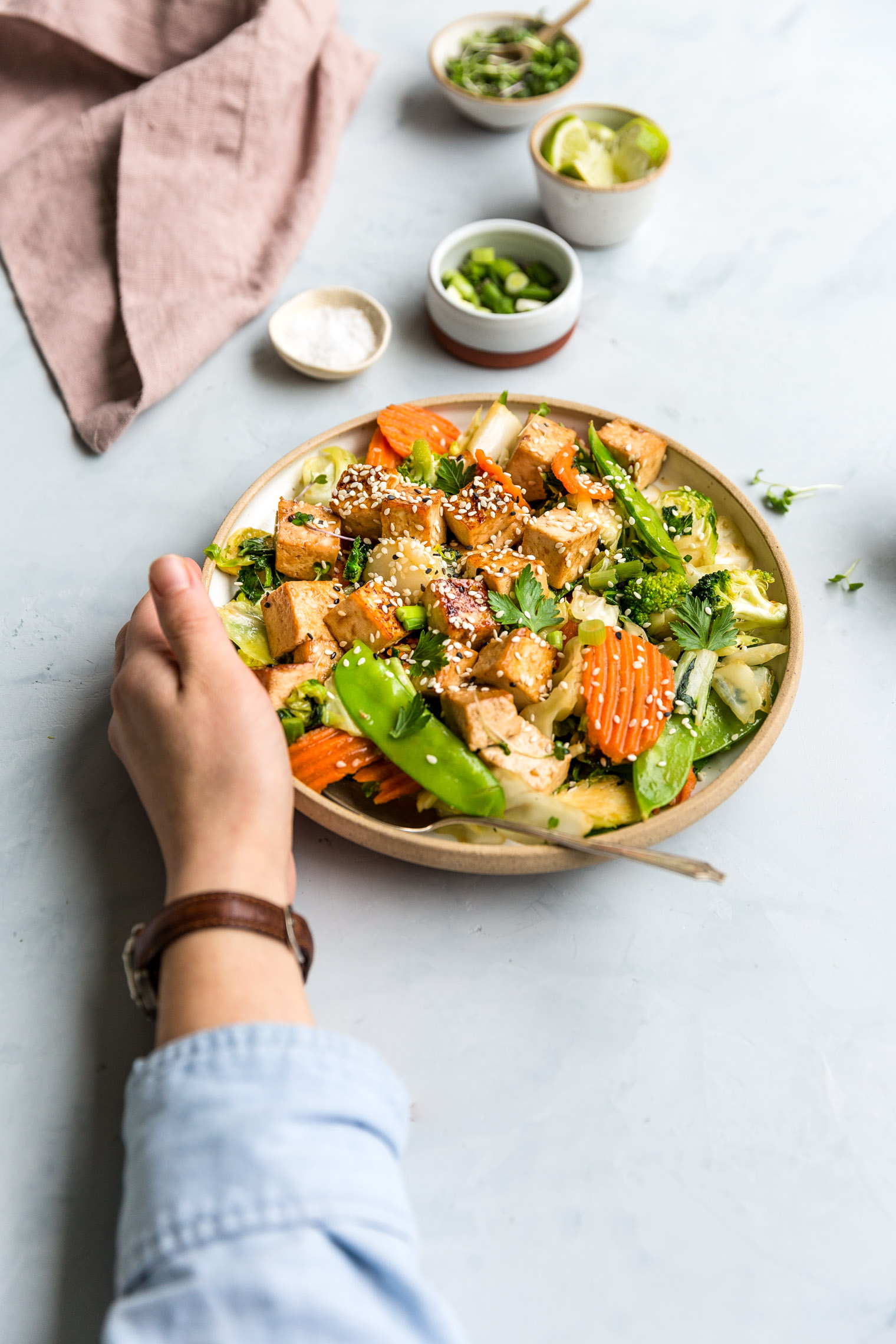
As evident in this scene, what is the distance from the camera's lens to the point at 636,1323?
153 cm

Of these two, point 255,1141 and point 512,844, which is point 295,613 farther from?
point 255,1141

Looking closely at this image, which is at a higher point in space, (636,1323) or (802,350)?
(802,350)

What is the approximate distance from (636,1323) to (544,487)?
1.72 meters

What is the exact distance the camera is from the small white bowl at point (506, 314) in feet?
8.82

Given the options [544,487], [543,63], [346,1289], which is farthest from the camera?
[543,63]

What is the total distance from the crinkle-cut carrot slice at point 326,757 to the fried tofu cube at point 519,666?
297 millimetres

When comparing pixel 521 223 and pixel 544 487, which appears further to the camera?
pixel 521 223

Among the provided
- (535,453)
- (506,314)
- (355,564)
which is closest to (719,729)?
(535,453)

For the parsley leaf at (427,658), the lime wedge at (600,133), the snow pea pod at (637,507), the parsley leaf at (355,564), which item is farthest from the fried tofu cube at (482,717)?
the lime wedge at (600,133)

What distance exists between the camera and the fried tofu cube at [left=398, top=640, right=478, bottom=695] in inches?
76.0

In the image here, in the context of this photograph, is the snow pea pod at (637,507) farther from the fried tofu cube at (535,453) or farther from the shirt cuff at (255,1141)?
the shirt cuff at (255,1141)

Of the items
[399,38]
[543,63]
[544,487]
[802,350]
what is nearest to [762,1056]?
[544,487]

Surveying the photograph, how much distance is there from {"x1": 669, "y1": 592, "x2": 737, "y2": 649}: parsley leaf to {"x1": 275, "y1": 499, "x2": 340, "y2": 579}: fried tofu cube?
809 millimetres

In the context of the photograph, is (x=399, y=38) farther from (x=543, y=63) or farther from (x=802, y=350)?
(x=802, y=350)
